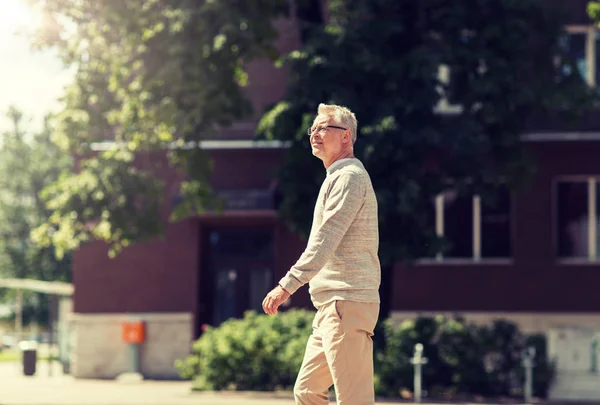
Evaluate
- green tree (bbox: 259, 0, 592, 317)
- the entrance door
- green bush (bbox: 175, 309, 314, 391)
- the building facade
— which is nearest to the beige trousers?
green tree (bbox: 259, 0, 592, 317)

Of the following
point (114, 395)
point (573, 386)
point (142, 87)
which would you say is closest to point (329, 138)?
point (142, 87)

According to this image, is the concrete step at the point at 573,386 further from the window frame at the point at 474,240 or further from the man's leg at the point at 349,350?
the man's leg at the point at 349,350

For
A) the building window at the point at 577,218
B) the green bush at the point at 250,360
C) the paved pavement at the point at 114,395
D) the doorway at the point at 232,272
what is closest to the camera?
the paved pavement at the point at 114,395

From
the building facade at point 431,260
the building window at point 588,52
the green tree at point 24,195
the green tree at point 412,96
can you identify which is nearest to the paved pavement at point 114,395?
the building facade at point 431,260

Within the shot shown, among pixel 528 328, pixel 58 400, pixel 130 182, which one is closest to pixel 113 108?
pixel 130 182

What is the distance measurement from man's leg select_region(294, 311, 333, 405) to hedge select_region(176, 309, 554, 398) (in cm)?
1094

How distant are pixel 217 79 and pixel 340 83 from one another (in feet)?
6.19

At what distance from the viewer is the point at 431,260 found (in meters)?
23.8

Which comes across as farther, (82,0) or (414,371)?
(82,0)

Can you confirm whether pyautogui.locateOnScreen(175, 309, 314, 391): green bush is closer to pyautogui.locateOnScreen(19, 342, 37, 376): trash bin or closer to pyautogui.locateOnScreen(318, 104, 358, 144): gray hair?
pyautogui.locateOnScreen(19, 342, 37, 376): trash bin

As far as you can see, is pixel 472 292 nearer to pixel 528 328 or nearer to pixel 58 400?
pixel 528 328

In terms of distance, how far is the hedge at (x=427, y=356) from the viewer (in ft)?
57.9

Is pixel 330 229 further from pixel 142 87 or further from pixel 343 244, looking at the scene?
pixel 142 87

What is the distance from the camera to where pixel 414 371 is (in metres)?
17.3
